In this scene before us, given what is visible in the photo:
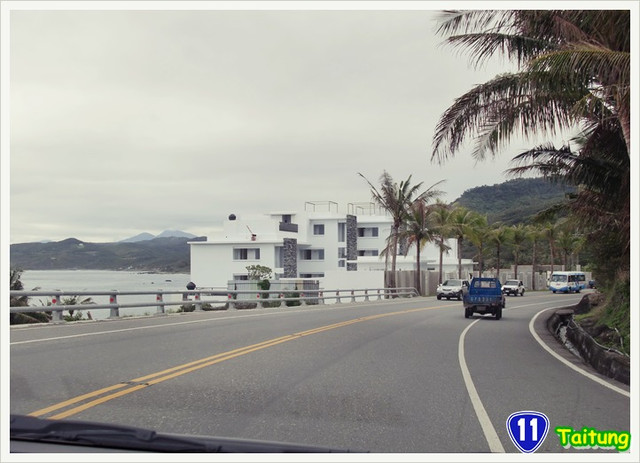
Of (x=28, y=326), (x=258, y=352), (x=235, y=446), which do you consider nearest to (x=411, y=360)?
(x=258, y=352)

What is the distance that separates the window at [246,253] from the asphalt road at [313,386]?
48.4 metres

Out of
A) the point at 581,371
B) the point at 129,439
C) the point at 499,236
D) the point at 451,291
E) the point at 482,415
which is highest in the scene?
the point at 499,236

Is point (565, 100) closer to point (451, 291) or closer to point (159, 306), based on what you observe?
point (159, 306)

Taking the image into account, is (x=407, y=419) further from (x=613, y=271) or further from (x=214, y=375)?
(x=613, y=271)

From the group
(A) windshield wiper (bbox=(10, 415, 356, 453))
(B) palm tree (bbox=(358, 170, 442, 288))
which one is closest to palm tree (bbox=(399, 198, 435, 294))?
(B) palm tree (bbox=(358, 170, 442, 288))

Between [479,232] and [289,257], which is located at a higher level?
[479,232]

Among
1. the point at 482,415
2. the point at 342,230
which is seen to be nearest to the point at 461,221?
the point at 342,230

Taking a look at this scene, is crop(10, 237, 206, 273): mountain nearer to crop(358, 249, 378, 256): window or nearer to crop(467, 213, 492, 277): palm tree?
crop(358, 249, 378, 256): window

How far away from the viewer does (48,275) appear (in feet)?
93.7

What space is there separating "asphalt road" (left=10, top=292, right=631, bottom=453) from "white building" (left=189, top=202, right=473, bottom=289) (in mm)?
45829

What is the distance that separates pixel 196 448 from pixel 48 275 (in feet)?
87.1

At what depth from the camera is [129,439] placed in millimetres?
4266

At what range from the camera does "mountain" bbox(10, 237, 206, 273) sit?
23906mm

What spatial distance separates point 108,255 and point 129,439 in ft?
113
